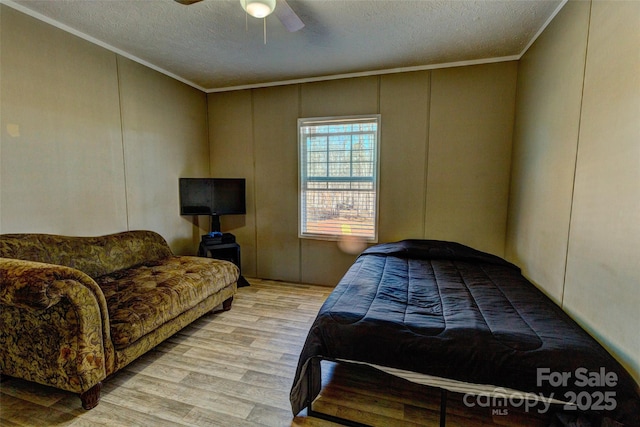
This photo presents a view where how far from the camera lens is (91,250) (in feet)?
8.35

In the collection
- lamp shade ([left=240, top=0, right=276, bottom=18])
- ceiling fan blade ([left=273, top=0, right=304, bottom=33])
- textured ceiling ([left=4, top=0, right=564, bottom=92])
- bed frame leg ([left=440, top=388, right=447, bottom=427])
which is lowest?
bed frame leg ([left=440, top=388, right=447, bottom=427])

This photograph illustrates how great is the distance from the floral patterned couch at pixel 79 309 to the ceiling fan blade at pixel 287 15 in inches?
77.8

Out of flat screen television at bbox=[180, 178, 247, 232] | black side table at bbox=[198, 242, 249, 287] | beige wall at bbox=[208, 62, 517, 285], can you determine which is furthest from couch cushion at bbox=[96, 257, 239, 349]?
beige wall at bbox=[208, 62, 517, 285]

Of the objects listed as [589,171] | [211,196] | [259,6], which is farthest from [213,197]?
[589,171]

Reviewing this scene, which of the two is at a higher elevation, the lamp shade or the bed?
the lamp shade

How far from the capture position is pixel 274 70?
3326mm

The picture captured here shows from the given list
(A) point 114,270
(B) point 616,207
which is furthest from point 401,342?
(A) point 114,270

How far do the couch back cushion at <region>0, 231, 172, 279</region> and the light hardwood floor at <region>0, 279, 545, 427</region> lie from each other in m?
0.85

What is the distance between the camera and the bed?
48.6 inches

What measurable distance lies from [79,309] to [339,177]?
273 cm

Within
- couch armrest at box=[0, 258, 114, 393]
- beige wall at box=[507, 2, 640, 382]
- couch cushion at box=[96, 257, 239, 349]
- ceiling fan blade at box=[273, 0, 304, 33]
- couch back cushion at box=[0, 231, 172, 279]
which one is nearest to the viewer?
beige wall at box=[507, 2, 640, 382]

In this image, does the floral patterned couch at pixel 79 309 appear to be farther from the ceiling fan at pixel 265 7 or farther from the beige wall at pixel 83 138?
the ceiling fan at pixel 265 7

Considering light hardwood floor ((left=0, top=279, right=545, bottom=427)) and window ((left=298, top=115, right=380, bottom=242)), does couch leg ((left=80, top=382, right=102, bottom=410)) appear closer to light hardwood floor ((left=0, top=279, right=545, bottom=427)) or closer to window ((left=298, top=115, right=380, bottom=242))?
light hardwood floor ((left=0, top=279, right=545, bottom=427))

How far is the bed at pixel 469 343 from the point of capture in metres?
1.24
